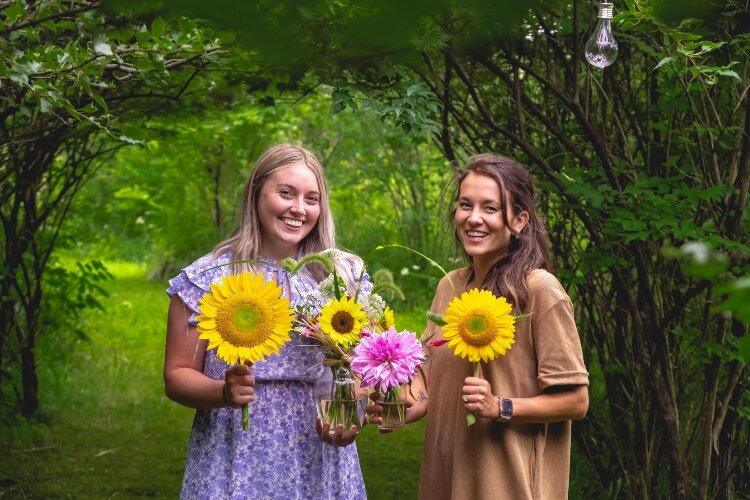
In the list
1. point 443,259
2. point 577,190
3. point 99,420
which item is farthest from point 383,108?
point 443,259

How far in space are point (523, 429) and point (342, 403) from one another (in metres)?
0.41

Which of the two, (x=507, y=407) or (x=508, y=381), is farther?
(x=508, y=381)

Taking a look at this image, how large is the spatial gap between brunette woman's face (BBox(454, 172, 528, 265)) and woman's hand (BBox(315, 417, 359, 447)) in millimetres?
506

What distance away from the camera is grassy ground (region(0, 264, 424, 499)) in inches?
207

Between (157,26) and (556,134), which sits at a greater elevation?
(556,134)

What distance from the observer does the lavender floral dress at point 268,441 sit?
236 cm

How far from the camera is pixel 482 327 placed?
1966 millimetres

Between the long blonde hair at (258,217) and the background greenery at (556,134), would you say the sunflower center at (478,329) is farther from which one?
the long blonde hair at (258,217)

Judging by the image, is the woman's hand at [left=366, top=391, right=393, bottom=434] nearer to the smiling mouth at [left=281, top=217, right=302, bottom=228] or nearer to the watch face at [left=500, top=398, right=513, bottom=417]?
the watch face at [left=500, top=398, right=513, bottom=417]

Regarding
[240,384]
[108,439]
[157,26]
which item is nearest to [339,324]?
[240,384]

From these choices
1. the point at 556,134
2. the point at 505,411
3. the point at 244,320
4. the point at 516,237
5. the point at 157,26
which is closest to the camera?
the point at 244,320

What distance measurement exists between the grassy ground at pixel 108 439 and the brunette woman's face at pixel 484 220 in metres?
3.33

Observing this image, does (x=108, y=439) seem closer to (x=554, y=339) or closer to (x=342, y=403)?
(x=342, y=403)

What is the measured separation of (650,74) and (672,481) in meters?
1.67
